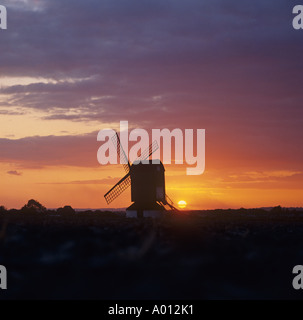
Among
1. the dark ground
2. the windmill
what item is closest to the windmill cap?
the windmill

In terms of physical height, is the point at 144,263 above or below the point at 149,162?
below

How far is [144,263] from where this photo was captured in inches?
778

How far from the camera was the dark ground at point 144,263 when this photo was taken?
18.2 m

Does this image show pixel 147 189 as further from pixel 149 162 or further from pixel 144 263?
pixel 144 263

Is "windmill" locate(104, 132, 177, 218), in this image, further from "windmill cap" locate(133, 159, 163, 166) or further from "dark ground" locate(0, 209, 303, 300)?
"dark ground" locate(0, 209, 303, 300)

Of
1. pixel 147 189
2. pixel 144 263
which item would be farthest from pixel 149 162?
pixel 144 263

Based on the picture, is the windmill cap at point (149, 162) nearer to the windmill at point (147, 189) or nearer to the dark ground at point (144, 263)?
the windmill at point (147, 189)

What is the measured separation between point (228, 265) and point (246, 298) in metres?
2.26

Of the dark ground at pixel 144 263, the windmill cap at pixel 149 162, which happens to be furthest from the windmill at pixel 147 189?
the dark ground at pixel 144 263

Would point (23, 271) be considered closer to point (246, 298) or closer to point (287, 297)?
point (246, 298)

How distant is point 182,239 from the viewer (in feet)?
74.1
